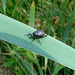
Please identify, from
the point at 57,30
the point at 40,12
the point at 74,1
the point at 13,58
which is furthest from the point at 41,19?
the point at 13,58

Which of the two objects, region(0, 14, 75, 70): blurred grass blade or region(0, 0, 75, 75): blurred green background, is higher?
region(0, 14, 75, 70): blurred grass blade

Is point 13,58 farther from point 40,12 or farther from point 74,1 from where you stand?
point 74,1

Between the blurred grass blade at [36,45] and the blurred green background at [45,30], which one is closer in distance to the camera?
the blurred grass blade at [36,45]

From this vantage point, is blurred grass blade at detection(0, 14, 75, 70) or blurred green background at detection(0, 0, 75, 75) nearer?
blurred grass blade at detection(0, 14, 75, 70)

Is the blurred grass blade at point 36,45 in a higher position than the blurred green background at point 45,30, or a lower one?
higher

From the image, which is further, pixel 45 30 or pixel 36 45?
pixel 45 30
